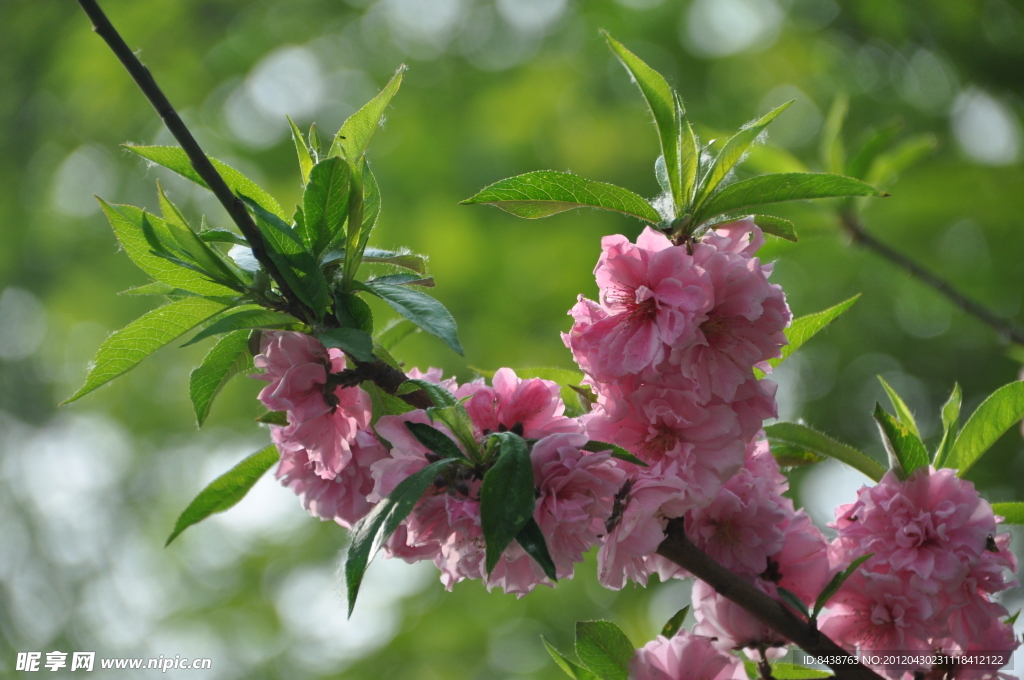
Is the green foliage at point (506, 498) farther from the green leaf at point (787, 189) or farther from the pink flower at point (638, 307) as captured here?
the green leaf at point (787, 189)

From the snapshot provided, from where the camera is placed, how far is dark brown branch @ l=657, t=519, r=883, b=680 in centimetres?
90

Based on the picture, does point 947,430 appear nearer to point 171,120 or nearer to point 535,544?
point 535,544

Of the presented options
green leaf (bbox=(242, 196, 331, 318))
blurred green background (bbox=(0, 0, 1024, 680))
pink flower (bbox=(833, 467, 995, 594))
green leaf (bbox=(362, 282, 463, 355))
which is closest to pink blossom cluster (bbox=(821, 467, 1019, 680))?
pink flower (bbox=(833, 467, 995, 594))

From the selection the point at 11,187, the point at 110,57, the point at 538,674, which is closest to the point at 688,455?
the point at 538,674

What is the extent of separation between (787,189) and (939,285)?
1.33 metres

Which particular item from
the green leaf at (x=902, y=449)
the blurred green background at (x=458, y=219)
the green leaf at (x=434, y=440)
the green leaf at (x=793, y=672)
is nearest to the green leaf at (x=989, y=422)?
the green leaf at (x=902, y=449)

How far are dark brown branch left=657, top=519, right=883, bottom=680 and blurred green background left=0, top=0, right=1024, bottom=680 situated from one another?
3480 mm

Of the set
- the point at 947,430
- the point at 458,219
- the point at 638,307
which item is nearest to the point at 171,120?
the point at 638,307

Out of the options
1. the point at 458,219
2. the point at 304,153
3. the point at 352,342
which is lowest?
the point at 458,219

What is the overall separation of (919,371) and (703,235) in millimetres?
4723

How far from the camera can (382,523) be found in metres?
0.76

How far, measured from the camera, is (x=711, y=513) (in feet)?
3.31

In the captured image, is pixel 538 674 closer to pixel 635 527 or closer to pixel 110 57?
pixel 635 527

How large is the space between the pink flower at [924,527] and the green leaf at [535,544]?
20.8 inches
